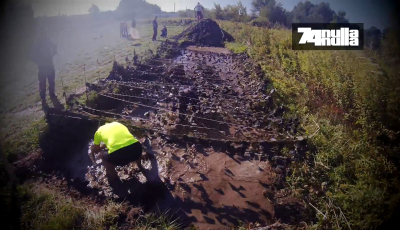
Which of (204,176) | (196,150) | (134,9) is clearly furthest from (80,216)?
(134,9)

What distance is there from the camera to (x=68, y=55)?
14.6 metres

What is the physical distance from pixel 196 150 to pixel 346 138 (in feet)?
9.79

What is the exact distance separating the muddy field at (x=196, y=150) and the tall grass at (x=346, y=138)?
388mm

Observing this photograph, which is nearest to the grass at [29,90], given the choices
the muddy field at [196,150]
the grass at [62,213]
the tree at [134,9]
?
the muddy field at [196,150]

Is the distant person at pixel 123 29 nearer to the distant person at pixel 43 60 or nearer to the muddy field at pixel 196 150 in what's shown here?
the distant person at pixel 43 60

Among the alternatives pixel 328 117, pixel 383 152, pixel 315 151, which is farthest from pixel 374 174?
pixel 328 117

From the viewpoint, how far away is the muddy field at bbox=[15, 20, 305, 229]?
396 cm

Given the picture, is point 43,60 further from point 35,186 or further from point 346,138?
point 346,138

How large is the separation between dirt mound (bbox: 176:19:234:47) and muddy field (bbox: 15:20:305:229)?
8.40 metres

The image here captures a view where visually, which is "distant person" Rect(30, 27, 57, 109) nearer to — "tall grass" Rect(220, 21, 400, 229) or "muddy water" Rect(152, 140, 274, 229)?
"muddy water" Rect(152, 140, 274, 229)

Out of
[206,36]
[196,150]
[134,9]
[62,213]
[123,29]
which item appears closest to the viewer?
[62,213]

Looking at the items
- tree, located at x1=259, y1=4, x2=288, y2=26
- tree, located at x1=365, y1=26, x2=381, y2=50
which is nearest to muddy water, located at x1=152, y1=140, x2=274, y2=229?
tree, located at x1=365, y1=26, x2=381, y2=50

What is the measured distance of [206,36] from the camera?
16.7 metres

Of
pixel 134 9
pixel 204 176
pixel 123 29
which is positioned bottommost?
pixel 204 176
